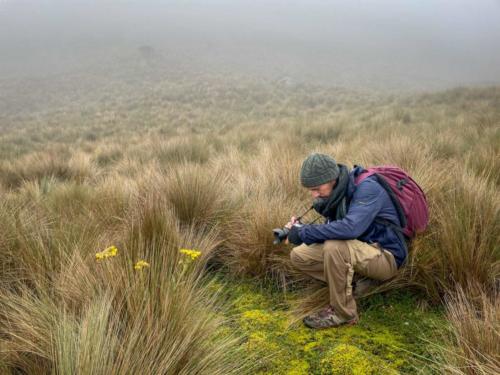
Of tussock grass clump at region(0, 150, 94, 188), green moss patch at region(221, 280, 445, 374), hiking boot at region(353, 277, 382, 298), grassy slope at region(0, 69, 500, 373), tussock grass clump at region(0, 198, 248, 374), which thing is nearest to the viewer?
tussock grass clump at region(0, 198, 248, 374)

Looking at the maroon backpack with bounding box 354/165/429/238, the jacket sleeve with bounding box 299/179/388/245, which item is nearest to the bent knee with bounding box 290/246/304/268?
the jacket sleeve with bounding box 299/179/388/245

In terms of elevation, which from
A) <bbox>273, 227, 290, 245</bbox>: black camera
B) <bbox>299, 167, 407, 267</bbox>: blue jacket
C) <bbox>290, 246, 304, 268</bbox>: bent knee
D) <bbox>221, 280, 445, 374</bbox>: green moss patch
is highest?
<bbox>299, 167, 407, 267</bbox>: blue jacket

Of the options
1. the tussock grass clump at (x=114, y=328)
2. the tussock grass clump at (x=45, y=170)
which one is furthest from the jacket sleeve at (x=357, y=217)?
the tussock grass clump at (x=45, y=170)

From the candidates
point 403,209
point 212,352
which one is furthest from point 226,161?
point 212,352

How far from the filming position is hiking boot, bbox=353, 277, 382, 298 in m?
3.06

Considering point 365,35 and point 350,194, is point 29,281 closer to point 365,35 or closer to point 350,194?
point 350,194

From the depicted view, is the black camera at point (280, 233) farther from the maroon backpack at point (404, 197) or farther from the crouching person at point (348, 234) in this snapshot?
the maroon backpack at point (404, 197)

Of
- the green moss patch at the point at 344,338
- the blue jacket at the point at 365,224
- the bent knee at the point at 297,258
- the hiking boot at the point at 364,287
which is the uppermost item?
the blue jacket at the point at 365,224

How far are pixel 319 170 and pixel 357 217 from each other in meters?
0.43

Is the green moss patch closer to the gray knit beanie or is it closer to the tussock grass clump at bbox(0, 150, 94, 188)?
the gray knit beanie

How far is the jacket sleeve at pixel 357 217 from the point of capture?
2.77 m

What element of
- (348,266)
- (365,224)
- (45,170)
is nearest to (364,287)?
(348,266)

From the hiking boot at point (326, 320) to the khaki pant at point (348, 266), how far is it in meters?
0.04

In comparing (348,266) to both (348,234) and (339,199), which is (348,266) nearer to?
(348,234)
